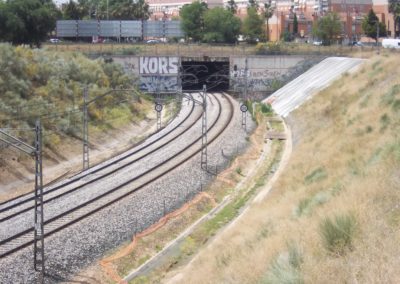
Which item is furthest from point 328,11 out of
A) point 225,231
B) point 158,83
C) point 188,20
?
point 225,231

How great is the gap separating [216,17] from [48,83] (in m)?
59.6

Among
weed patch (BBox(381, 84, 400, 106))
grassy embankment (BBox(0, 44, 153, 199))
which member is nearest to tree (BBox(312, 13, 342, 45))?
grassy embankment (BBox(0, 44, 153, 199))

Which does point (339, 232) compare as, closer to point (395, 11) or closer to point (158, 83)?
point (158, 83)

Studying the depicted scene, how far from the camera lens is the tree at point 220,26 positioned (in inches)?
4065

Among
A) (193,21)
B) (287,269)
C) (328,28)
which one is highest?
(193,21)

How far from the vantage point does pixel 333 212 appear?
13.2 m

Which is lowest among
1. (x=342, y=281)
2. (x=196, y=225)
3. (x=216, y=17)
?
(x=196, y=225)

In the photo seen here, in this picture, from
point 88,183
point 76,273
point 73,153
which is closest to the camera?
point 76,273

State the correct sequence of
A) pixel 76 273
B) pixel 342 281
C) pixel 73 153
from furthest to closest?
pixel 73 153, pixel 76 273, pixel 342 281

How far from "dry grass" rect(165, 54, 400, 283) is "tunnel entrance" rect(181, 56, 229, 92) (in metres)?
35.4

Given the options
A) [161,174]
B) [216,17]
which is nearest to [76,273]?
[161,174]

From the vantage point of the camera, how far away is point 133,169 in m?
32.9

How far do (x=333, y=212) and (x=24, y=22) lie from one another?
6171cm

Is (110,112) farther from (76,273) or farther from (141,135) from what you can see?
(76,273)
